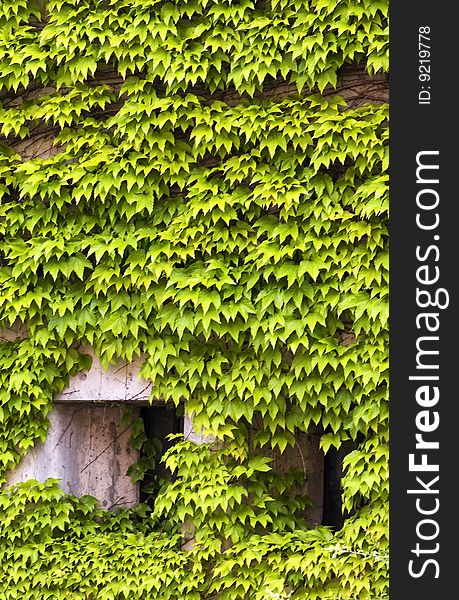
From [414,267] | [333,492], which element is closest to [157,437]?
[333,492]

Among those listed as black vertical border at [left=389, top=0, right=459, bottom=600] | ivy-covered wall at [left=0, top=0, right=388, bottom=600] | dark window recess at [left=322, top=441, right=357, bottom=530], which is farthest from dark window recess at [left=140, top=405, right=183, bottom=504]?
black vertical border at [left=389, top=0, right=459, bottom=600]

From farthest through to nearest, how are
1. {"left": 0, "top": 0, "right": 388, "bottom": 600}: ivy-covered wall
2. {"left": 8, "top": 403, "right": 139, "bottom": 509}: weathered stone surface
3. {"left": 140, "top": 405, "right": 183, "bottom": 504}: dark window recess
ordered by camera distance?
{"left": 140, "top": 405, "right": 183, "bottom": 504}: dark window recess
{"left": 8, "top": 403, "right": 139, "bottom": 509}: weathered stone surface
{"left": 0, "top": 0, "right": 388, "bottom": 600}: ivy-covered wall

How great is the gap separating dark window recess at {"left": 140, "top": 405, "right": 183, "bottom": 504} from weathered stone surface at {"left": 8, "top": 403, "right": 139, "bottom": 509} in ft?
0.40

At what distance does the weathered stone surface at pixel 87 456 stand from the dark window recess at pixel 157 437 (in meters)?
0.12

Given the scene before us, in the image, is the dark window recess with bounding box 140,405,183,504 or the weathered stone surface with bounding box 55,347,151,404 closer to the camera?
the weathered stone surface with bounding box 55,347,151,404

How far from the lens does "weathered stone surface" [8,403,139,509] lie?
5.84 metres

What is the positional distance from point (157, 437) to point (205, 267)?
5.22 feet

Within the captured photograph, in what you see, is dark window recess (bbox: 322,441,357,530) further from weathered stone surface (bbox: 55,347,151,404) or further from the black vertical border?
the black vertical border

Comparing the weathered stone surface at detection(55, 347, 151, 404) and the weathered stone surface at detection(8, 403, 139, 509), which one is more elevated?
the weathered stone surface at detection(55, 347, 151, 404)

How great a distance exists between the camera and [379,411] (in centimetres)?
493

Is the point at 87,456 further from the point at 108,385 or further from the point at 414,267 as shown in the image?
the point at 414,267

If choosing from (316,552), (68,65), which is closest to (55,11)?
(68,65)

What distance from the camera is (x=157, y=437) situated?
21.2 ft

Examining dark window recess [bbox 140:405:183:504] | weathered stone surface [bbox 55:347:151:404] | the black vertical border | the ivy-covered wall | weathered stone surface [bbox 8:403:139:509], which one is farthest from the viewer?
dark window recess [bbox 140:405:183:504]
